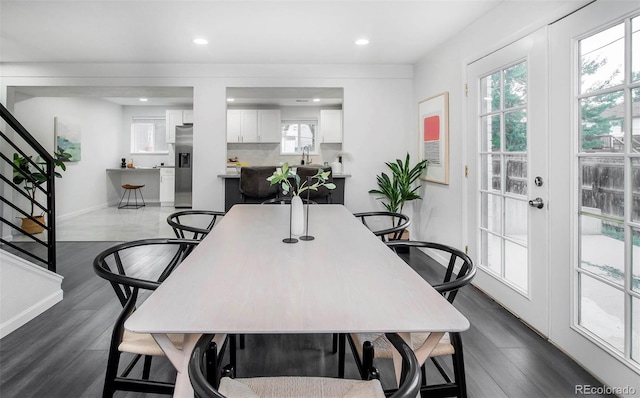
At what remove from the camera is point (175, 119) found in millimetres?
8797

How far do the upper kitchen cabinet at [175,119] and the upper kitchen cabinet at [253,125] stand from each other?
1.27 meters

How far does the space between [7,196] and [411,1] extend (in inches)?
227

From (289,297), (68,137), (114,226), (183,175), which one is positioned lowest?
(114,226)

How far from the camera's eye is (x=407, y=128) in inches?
198


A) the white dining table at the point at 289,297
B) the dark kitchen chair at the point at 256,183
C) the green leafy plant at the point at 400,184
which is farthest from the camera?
the green leafy plant at the point at 400,184

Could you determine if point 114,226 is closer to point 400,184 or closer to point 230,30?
point 230,30

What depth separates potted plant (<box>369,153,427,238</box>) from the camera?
454cm

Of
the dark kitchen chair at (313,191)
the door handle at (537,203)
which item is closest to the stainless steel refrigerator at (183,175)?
the dark kitchen chair at (313,191)

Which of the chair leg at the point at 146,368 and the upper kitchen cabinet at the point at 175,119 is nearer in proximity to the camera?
the chair leg at the point at 146,368

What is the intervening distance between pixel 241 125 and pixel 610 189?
7.36 metres

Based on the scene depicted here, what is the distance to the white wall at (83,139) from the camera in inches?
255

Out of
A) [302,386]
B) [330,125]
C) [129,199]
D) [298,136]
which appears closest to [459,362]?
[302,386]

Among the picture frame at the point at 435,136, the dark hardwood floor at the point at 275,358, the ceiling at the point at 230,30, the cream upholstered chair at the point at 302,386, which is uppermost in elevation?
the ceiling at the point at 230,30

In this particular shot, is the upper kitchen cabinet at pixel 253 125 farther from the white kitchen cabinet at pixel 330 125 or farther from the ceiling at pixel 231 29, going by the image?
the ceiling at pixel 231 29
